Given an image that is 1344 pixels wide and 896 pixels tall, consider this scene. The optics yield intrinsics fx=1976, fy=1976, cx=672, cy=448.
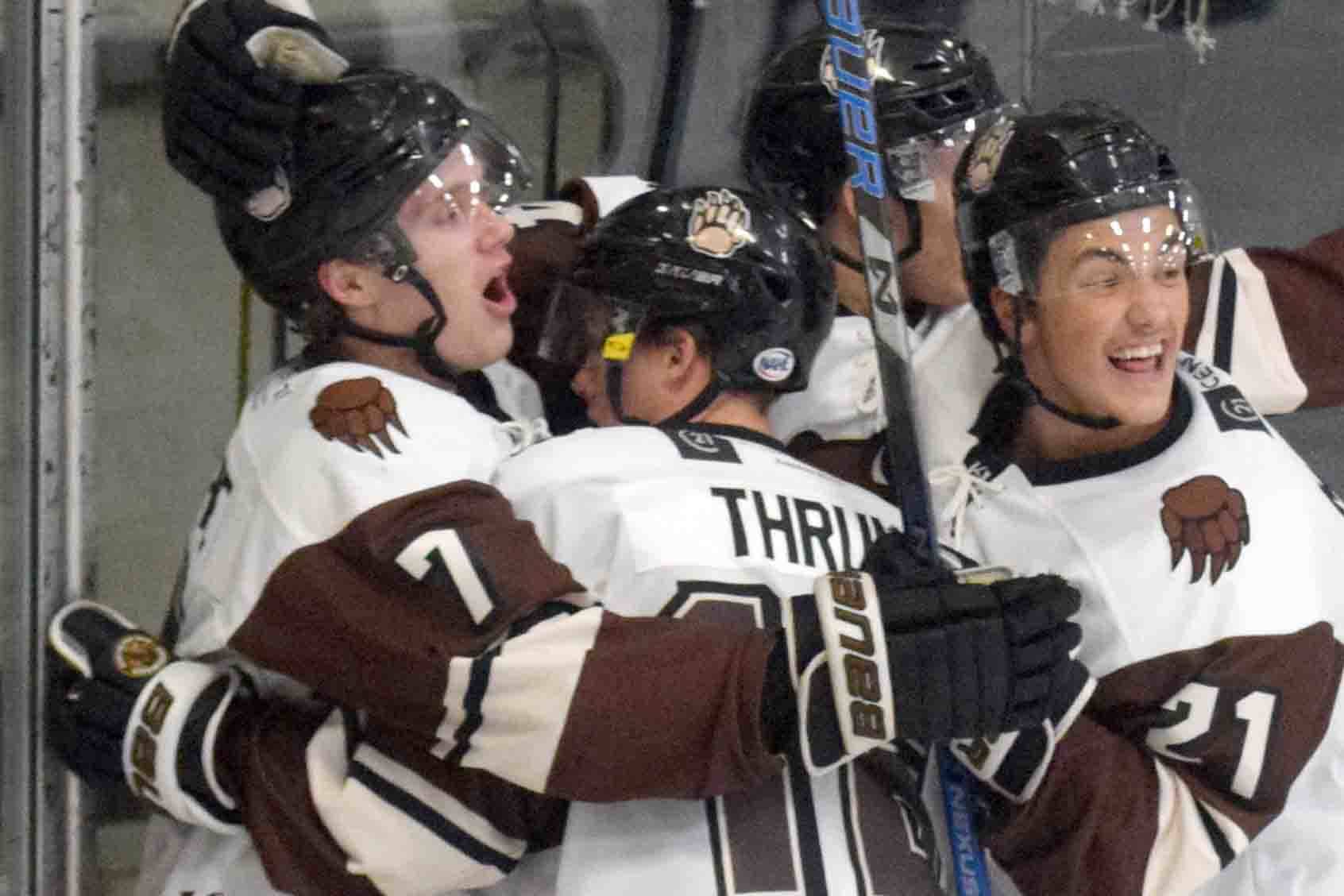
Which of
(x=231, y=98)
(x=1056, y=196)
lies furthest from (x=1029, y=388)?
(x=231, y=98)

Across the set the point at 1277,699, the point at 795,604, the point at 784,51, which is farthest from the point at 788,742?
the point at 784,51

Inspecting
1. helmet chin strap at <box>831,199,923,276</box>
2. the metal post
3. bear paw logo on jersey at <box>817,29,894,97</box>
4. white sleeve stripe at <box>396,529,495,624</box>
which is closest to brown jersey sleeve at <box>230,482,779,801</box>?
white sleeve stripe at <box>396,529,495,624</box>

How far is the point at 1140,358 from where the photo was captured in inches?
71.6

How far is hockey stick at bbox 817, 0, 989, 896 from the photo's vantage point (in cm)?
174

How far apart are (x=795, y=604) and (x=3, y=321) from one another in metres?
0.77

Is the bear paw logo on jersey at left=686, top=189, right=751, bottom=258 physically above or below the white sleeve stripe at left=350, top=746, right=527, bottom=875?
above

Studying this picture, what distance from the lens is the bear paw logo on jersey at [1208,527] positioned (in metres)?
1.77

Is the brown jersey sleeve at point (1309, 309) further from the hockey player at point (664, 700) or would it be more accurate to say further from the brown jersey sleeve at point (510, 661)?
the brown jersey sleeve at point (510, 661)

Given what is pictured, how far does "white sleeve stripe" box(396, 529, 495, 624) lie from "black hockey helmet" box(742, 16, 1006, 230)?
2.76ft

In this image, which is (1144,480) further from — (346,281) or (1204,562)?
(346,281)

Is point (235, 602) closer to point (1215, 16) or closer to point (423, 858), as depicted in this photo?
point (423, 858)

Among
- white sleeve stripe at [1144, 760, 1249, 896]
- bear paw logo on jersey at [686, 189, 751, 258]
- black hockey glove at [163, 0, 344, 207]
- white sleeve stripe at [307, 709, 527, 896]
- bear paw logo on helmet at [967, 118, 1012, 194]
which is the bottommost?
white sleeve stripe at [1144, 760, 1249, 896]

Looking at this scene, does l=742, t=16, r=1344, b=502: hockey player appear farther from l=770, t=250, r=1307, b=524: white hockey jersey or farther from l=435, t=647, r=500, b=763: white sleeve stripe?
l=435, t=647, r=500, b=763: white sleeve stripe

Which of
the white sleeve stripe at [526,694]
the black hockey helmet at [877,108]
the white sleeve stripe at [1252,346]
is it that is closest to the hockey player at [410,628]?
the white sleeve stripe at [526,694]
